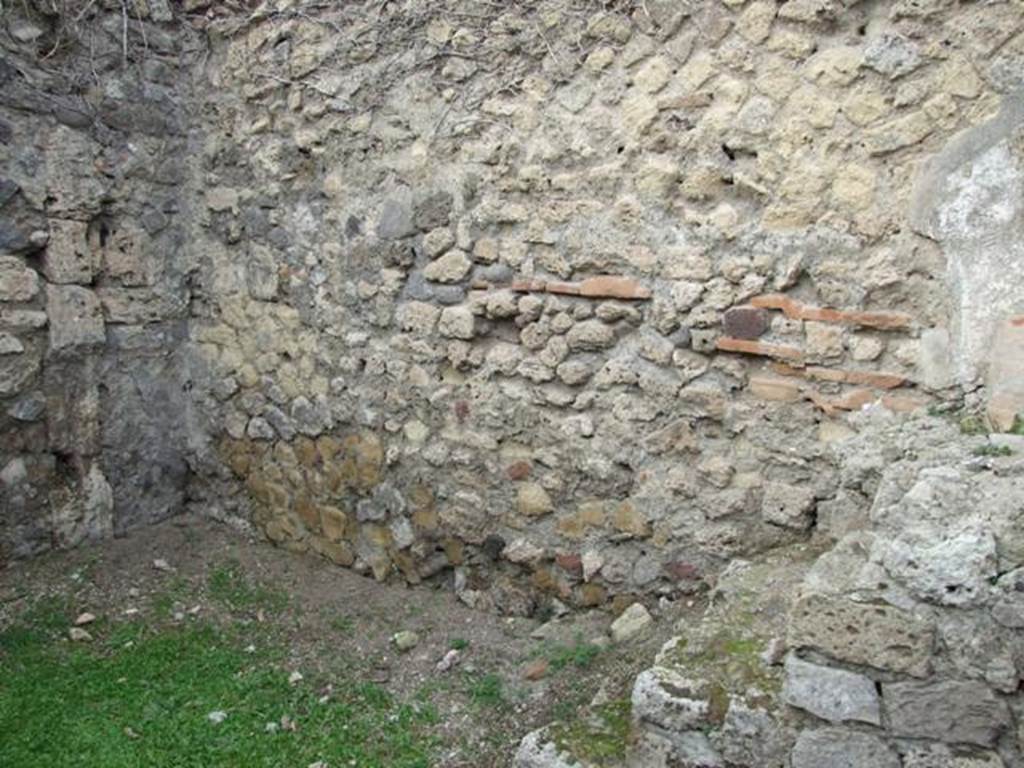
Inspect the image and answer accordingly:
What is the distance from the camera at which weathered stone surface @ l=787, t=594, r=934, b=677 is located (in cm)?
177

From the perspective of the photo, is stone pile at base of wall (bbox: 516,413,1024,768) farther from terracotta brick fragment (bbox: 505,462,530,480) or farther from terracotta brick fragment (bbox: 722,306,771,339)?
terracotta brick fragment (bbox: 505,462,530,480)

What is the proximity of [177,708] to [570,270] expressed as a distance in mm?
1962

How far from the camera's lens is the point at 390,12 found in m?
3.69

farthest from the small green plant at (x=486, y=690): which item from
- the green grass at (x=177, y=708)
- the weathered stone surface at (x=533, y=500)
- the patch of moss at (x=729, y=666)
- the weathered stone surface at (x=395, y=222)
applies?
the weathered stone surface at (x=395, y=222)

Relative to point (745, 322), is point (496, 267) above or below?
above

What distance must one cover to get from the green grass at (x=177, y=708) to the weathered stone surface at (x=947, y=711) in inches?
58.1

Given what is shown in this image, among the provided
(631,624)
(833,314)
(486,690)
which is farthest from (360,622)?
(833,314)

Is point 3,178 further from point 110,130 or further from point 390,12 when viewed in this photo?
point 390,12

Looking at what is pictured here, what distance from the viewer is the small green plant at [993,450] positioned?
206 centimetres

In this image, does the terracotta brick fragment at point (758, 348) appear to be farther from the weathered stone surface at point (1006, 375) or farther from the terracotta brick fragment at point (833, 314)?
the weathered stone surface at point (1006, 375)

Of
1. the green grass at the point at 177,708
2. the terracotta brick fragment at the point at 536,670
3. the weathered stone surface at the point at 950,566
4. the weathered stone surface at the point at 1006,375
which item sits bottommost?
the green grass at the point at 177,708

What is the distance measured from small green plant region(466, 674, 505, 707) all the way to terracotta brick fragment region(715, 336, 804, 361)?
132cm

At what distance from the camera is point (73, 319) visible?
4098mm

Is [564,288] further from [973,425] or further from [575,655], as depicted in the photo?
[973,425]
